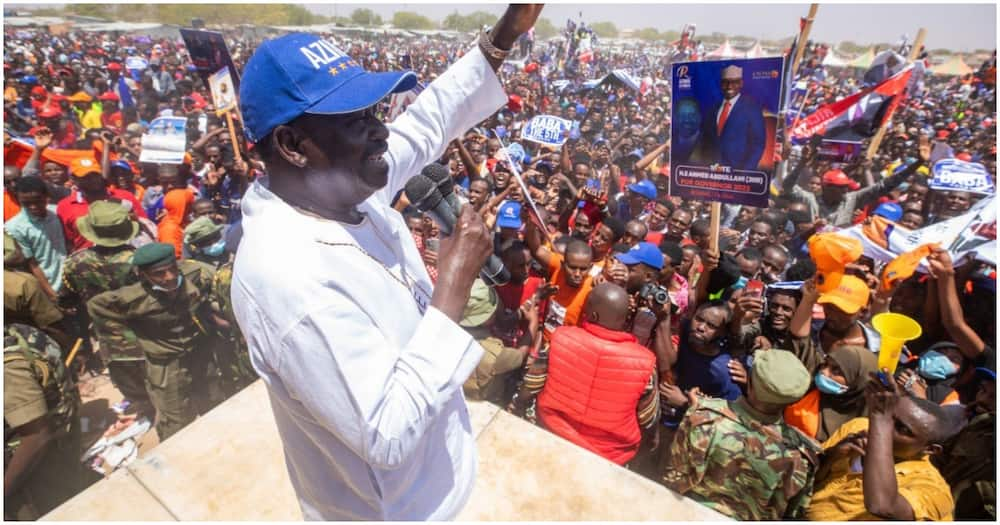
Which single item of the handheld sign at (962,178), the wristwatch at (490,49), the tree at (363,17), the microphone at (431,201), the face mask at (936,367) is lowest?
the face mask at (936,367)

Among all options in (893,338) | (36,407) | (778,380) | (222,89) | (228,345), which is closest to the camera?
(778,380)

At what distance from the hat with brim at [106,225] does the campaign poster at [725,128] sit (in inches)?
155

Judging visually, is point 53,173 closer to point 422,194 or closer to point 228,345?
point 228,345

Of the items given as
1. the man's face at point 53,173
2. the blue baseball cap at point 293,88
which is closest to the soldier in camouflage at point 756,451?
the blue baseball cap at point 293,88

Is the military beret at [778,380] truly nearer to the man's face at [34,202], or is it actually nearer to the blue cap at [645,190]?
the blue cap at [645,190]

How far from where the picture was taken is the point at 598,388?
2.65 m

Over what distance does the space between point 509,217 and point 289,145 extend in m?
3.34

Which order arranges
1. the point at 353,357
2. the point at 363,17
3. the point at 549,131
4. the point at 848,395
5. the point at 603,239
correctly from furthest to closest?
the point at 363,17, the point at 549,131, the point at 603,239, the point at 848,395, the point at 353,357

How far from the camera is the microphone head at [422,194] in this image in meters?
1.49

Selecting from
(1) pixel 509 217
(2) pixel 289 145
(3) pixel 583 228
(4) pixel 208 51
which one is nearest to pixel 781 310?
(3) pixel 583 228

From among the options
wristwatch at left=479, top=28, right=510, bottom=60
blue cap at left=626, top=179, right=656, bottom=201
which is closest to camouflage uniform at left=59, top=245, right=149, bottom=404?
wristwatch at left=479, top=28, right=510, bottom=60

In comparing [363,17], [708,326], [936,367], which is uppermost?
[363,17]

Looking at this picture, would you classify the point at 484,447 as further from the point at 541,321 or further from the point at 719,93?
the point at 719,93

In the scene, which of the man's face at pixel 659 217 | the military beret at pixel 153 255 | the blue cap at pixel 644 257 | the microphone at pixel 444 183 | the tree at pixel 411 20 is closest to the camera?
the microphone at pixel 444 183
